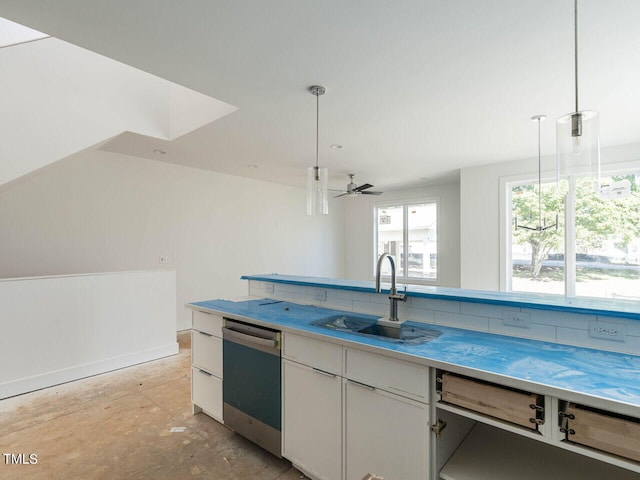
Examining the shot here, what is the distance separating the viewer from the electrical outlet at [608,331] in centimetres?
145

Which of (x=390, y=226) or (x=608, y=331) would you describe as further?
(x=390, y=226)

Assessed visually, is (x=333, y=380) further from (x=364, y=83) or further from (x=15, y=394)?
(x=15, y=394)

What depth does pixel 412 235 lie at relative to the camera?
23.9ft

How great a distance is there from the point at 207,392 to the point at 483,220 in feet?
14.5

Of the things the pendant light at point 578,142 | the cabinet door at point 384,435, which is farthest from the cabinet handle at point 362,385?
the pendant light at point 578,142

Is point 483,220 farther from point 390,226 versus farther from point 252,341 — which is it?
point 252,341

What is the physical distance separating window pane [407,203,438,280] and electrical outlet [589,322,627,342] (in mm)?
5509

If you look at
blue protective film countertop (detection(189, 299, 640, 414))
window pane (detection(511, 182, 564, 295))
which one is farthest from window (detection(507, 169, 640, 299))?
blue protective film countertop (detection(189, 299, 640, 414))

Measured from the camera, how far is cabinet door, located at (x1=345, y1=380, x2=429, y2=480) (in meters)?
1.40

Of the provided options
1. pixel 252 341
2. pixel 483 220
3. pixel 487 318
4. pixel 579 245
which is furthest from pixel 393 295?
pixel 579 245

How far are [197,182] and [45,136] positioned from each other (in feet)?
7.58

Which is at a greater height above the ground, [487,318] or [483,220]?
[483,220]

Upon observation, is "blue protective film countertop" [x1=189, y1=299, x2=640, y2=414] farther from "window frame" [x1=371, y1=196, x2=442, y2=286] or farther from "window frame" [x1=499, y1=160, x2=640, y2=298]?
"window frame" [x1=371, y1=196, x2=442, y2=286]

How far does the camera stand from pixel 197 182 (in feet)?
17.0
